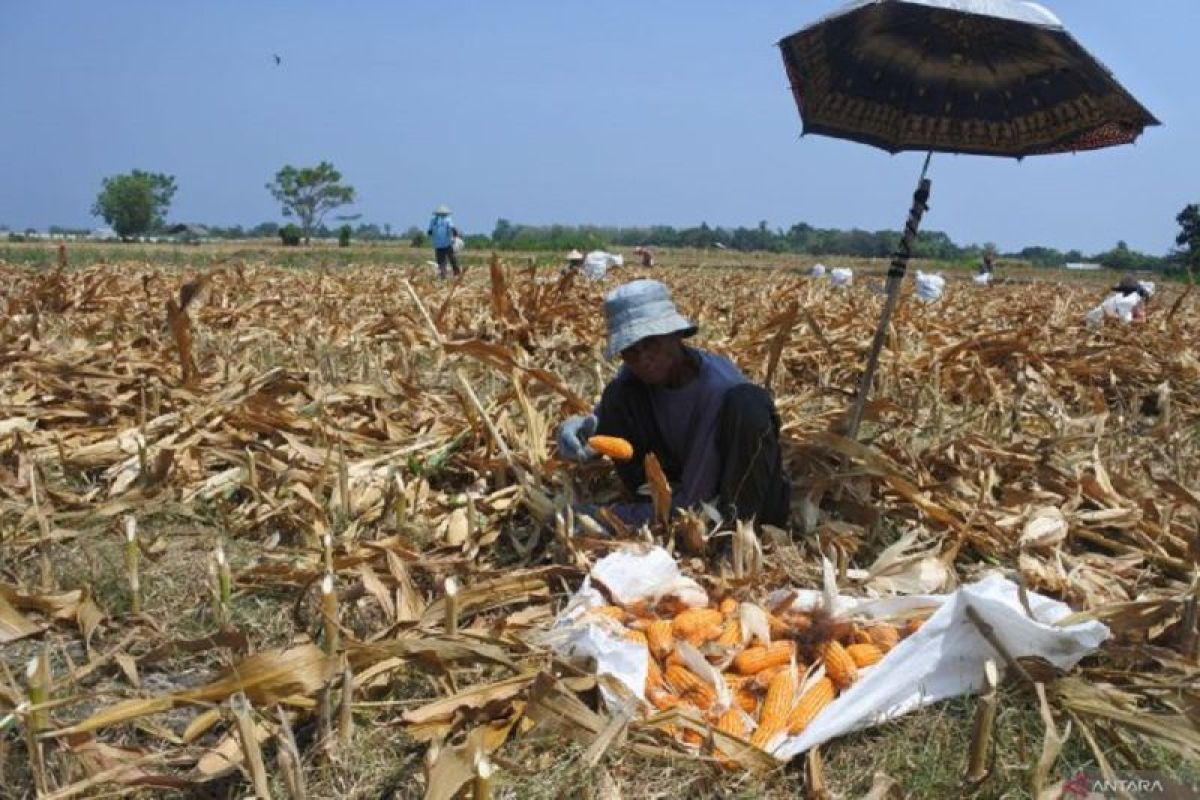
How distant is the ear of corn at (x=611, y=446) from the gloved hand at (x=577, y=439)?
246mm

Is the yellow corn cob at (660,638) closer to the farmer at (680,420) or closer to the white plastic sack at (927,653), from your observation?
the white plastic sack at (927,653)

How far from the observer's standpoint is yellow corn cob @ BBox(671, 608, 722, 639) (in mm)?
2465

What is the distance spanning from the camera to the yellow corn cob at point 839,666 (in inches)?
90.5

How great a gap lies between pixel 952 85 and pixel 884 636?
7.17 feet

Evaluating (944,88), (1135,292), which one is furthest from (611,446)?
(1135,292)

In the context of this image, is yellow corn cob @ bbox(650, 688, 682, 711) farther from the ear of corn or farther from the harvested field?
the ear of corn

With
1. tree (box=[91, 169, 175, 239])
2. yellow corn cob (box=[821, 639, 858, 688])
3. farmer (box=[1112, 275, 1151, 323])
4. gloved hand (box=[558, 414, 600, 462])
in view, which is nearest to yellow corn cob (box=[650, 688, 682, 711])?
yellow corn cob (box=[821, 639, 858, 688])

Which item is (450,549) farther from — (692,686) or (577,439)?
(692,686)

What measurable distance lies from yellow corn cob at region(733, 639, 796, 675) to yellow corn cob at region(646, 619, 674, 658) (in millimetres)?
183

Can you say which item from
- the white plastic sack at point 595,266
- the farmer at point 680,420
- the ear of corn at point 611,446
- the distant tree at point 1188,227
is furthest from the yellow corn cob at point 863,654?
the distant tree at point 1188,227

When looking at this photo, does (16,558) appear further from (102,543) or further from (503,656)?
(503,656)

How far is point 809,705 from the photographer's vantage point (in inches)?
87.3

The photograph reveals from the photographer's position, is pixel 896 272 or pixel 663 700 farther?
pixel 896 272

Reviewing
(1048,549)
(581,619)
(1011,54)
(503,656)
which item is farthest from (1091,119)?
(503,656)
